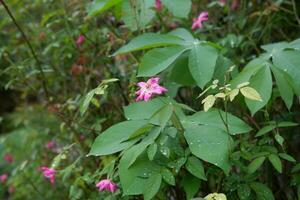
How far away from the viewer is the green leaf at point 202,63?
144 centimetres

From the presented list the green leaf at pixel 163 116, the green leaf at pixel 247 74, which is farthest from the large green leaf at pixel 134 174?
the green leaf at pixel 247 74

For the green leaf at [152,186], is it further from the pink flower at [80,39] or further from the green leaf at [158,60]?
the pink flower at [80,39]

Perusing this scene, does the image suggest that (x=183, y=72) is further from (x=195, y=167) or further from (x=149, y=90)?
(x=195, y=167)

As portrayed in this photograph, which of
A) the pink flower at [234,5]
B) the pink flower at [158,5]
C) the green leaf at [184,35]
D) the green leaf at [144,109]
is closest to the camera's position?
the green leaf at [144,109]

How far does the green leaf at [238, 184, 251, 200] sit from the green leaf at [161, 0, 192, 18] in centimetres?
67

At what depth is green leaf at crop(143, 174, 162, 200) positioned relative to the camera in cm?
121

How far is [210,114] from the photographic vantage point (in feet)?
4.50

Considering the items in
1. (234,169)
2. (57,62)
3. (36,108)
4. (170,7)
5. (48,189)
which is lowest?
(48,189)

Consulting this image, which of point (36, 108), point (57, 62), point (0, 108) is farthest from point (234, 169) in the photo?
point (0, 108)

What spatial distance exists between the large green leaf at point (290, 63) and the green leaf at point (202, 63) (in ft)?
0.72

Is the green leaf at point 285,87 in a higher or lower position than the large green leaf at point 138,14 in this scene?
lower

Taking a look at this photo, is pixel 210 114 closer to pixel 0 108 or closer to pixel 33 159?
pixel 33 159

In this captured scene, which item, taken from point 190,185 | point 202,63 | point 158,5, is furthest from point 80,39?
point 190,185

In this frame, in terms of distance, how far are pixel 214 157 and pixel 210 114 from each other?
20 centimetres
